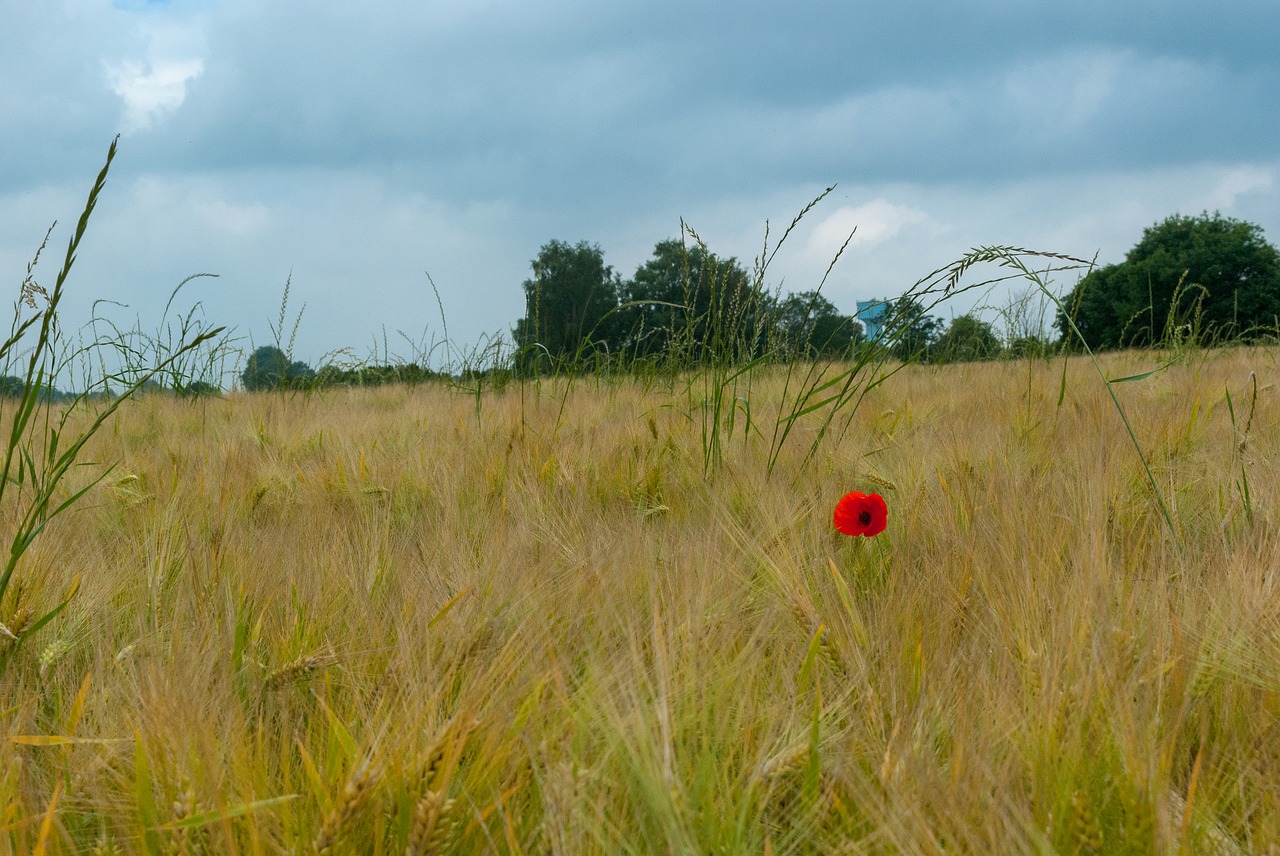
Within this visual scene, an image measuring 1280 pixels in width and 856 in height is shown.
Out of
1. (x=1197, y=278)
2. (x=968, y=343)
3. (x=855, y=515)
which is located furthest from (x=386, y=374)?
(x=1197, y=278)

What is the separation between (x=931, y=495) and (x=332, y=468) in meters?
1.55

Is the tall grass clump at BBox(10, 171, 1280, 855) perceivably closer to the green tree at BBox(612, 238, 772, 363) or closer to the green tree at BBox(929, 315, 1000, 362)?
the green tree at BBox(612, 238, 772, 363)

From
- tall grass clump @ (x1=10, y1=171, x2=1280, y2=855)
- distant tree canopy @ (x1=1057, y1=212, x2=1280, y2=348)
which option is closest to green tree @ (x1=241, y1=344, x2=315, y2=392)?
tall grass clump @ (x1=10, y1=171, x2=1280, y2=855)

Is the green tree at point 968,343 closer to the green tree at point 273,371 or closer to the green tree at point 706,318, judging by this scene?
the green tree at point 706,318

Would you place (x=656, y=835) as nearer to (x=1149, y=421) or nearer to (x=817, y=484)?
(x=817, y=484)

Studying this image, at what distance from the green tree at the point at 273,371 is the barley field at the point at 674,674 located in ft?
11.2

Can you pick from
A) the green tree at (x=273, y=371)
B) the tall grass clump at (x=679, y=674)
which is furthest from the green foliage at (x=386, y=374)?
the tall grass clump at (x=679, y=674)

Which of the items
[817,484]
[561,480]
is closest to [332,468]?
[561,480]

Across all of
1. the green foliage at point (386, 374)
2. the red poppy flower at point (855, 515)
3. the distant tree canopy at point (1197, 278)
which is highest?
the distant tree canopy at point (1197, 278)

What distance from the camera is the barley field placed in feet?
2.27

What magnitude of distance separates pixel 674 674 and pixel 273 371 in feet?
18.7

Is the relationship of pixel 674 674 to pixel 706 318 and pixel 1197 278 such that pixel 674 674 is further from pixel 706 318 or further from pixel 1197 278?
pixel 1197 278

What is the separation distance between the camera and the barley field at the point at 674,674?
693 millimetres

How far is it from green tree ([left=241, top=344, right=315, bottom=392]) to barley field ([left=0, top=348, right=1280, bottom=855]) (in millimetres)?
3425
